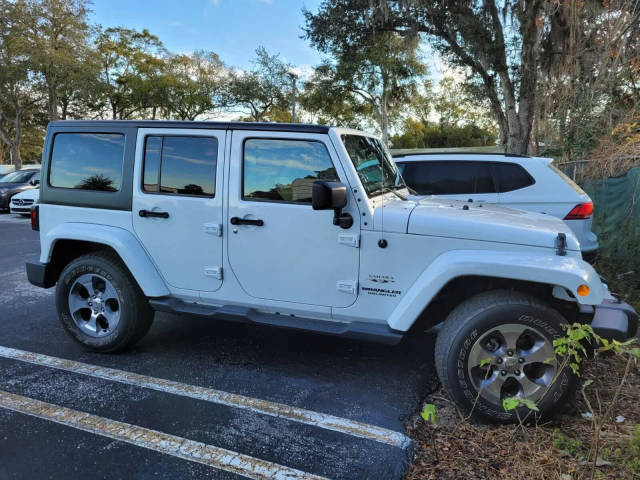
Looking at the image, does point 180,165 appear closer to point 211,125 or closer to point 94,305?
point 211,125

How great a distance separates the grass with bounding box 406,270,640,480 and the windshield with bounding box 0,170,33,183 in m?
18.6

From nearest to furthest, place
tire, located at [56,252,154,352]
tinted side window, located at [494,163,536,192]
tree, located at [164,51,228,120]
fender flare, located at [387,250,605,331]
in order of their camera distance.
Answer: fender flare, located at [387,250,605,331], tire, located at [56,252,154,352], tinted side window, located at [494,163,536,192], tree, located at [164,51,228,120]

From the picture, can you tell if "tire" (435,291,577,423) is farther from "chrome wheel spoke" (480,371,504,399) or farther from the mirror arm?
the mirror arm

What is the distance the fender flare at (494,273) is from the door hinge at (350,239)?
48 centimetres

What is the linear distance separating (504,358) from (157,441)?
2.20 meters

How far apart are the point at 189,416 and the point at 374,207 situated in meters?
1.88

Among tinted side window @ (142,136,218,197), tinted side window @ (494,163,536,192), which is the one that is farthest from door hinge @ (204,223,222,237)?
tinted side window @ (494,163,536,192)

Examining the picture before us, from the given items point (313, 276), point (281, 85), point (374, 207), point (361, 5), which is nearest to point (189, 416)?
point (313, 276)

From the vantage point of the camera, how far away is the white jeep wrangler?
2.86 m

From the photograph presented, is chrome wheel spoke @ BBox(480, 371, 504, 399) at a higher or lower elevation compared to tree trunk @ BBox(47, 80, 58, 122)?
lower

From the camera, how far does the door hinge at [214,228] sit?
352 centimetres

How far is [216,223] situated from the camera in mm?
3531

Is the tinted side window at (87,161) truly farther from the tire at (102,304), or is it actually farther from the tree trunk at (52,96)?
the tree trunk at (52,96)

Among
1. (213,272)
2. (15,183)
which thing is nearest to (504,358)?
(213,272)
